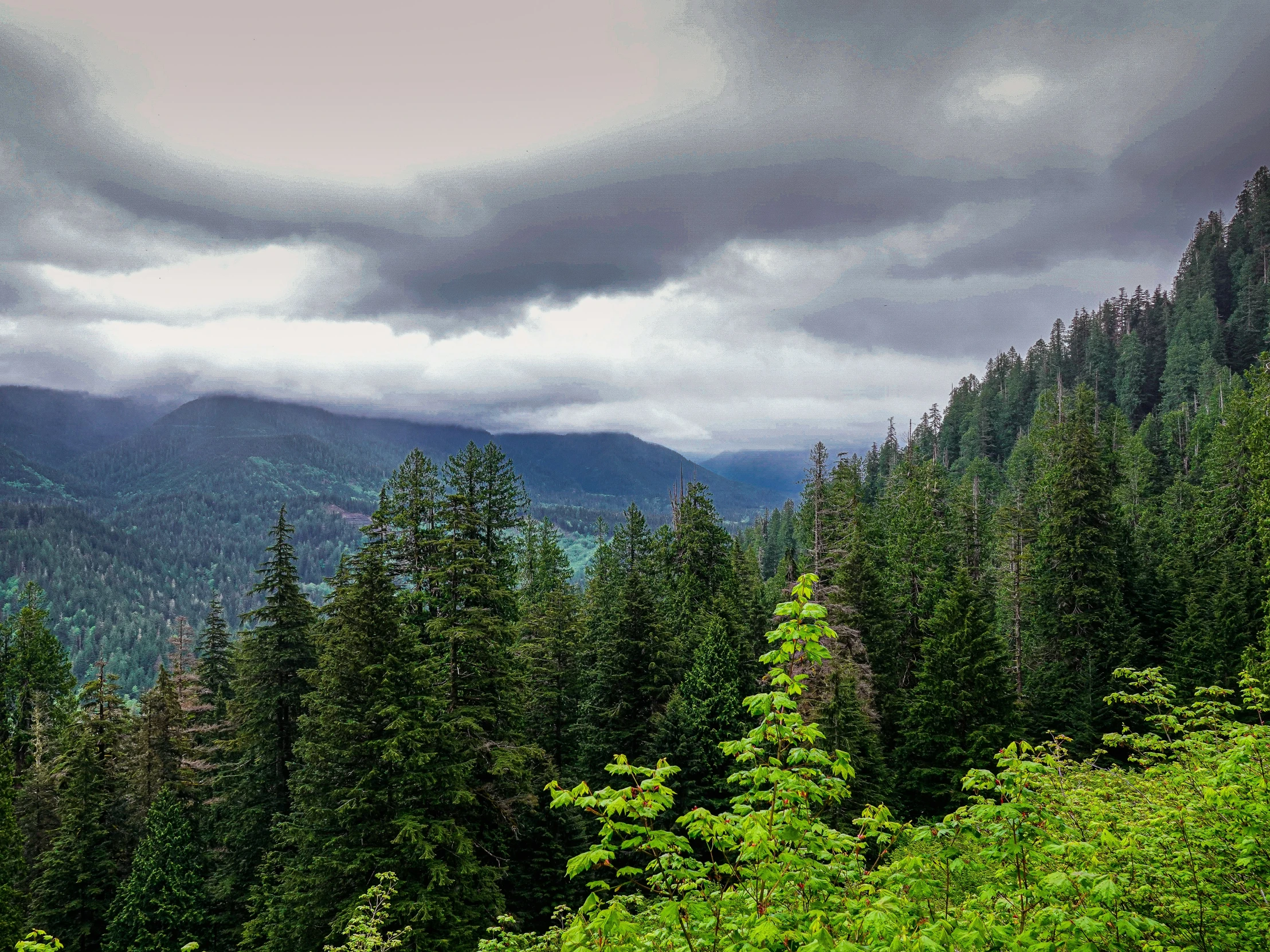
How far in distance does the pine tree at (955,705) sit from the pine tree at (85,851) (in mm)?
35459

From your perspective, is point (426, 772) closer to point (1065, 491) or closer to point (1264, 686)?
point (1264, 686)

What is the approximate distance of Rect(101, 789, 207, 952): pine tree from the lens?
25.5 m

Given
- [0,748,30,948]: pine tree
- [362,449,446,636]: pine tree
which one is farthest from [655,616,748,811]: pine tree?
[0,748,30,948]: pine tree

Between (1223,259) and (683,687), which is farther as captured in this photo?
(1223,259)

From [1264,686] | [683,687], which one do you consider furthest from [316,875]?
[1264,686]

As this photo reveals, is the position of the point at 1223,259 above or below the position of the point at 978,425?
above

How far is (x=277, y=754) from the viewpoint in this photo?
25156 millimetres

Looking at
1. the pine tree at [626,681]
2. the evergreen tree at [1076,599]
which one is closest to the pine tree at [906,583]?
the evergreen tree at [1076,599]

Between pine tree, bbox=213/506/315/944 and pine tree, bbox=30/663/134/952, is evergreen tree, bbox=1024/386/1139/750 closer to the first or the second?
pine tree, bbox=213/506/315/944

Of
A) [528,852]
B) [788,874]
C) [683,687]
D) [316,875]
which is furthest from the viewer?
[683,687]

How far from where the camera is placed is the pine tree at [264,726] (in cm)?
2486

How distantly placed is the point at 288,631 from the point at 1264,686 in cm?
3382

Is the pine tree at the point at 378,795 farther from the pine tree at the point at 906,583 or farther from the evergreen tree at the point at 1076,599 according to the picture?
the evergreen tree at the point at 1076,599

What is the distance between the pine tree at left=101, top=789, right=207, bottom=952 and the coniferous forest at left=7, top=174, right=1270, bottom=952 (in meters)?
0.13
